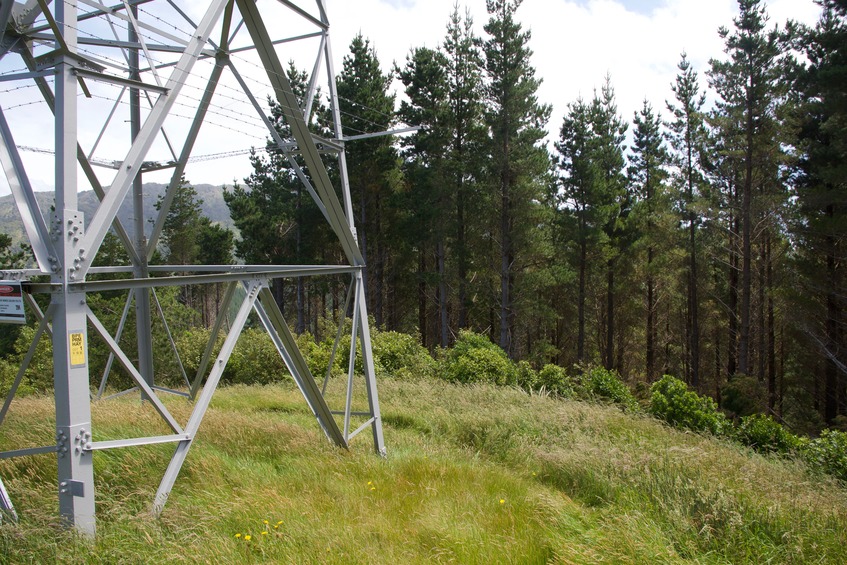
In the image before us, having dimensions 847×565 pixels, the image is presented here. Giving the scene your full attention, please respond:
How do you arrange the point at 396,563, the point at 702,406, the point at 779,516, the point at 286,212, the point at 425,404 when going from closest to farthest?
1. the point at 396,563
2. the point at 779,516
3. the point at 425,404
4. the point at 702,406
5. the point at 286,212

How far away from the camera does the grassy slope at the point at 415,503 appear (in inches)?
149

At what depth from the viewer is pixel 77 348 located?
12.6 ft

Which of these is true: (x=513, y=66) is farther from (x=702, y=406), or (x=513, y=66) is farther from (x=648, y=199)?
(x=702, y=406)

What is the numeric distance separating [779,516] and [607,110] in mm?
30325

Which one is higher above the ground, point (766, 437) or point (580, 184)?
point (580, 184)

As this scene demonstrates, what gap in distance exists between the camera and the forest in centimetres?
2017

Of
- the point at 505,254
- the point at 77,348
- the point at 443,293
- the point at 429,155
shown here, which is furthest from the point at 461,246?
the point at 77,348

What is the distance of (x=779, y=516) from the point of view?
440 cm

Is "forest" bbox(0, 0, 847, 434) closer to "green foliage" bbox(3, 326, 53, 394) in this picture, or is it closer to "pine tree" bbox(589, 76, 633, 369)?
"pine tree" bbox(589, 76, 633, 369)

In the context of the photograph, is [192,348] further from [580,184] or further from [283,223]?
[580,184]

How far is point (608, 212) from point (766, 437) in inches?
749

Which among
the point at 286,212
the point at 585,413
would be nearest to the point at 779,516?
the point at 585,413

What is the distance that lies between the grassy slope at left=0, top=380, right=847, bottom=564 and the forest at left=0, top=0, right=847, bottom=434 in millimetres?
15618

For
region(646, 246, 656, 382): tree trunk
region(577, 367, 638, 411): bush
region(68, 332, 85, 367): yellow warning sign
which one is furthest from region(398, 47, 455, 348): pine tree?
region(68, 332, 85, 367): yellow warning sign
